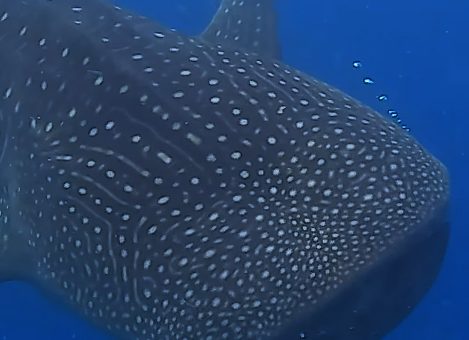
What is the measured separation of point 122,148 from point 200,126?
29cm

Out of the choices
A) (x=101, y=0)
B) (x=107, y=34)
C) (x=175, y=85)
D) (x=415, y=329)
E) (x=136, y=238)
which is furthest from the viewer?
(x=415, y=329)

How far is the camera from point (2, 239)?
10.7 ft

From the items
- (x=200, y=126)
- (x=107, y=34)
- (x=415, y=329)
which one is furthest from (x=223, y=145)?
(x=415, y=329)

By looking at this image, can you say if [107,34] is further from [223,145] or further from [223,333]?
[223,333]

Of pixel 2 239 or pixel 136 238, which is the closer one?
pixel 136 238

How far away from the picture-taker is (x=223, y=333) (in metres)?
2.31

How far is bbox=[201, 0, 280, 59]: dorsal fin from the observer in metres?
4.32

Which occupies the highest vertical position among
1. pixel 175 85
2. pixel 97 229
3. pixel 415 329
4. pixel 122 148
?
pixel 175 85

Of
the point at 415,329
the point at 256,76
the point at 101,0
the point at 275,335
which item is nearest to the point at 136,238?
the point at 275,335

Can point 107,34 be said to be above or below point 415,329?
above

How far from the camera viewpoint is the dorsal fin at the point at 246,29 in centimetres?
432

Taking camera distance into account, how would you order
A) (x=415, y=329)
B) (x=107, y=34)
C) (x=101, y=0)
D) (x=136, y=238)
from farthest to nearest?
(x=415, y=329)
(x=101, y=0)
(x=107, y=34)
(x=136, y=238)

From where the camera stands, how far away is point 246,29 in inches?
171

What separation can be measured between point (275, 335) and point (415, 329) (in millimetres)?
3432
